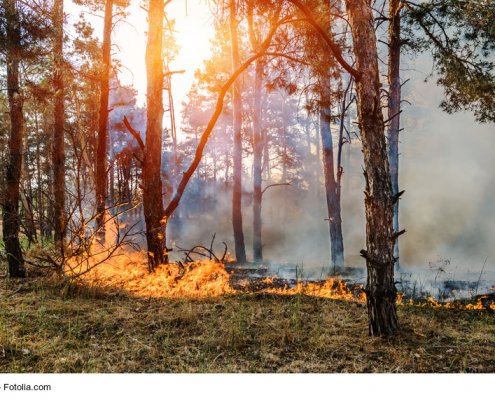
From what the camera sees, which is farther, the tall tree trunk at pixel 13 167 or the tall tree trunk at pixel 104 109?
the tall tree trunk at pixel 104 109

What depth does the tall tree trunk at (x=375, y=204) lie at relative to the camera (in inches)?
158

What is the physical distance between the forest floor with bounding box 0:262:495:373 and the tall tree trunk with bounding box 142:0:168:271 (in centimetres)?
178

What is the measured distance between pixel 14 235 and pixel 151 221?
2.66 meters

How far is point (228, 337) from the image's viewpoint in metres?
3.96

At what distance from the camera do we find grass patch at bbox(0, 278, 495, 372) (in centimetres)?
344

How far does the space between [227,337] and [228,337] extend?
0.03 metres

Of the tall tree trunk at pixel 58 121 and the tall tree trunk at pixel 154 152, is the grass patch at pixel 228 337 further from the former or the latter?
the tall tree trunk at pixel 58 121

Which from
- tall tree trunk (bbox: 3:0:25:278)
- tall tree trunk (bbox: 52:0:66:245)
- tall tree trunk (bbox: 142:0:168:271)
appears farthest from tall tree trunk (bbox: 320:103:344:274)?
tall tree trunk (bbox: 3:0:25:278)

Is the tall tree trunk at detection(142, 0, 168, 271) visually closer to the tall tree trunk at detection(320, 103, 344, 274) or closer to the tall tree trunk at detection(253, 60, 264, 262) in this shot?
the tall tree trunk at detection(320, 103, 344, 274)

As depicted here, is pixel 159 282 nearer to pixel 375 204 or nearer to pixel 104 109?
pixel 375 204

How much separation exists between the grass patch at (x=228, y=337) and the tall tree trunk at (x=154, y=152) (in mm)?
1861

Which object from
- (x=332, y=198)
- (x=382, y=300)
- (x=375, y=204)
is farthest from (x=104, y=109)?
(x=382, y=300)

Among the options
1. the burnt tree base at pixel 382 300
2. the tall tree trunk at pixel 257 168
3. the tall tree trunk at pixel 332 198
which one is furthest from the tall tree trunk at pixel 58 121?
the burnt tree base at pixel 382 300
